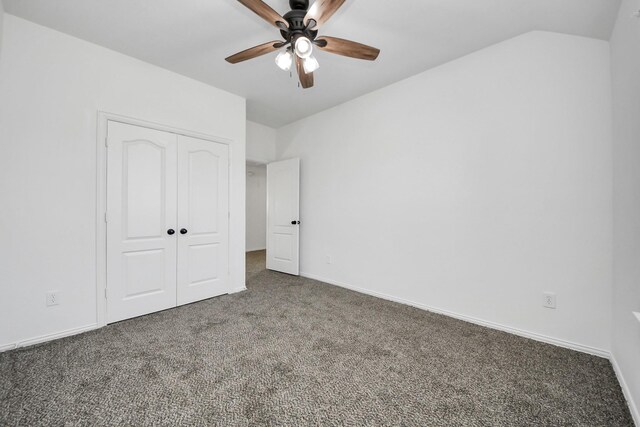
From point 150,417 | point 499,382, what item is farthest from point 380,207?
point 150,417

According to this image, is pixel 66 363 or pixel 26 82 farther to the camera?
pixel 26 82

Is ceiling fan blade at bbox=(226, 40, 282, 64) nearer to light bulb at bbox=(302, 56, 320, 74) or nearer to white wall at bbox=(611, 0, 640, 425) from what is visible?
light bulb at bbox=(302, 56, 320, 74)

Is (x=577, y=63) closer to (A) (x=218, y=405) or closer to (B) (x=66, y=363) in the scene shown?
(A) (x=218, y=405)

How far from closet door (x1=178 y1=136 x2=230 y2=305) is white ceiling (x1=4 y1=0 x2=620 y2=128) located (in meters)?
0.94

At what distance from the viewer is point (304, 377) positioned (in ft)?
5.61

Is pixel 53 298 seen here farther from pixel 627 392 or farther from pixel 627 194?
pixel 627 194

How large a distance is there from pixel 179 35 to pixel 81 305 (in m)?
2.61

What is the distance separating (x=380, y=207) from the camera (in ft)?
10.9

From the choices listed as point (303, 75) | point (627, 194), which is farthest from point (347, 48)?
point (627, 194)

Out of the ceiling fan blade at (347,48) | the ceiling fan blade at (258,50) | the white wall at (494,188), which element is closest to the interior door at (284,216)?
the white wall at (494,188)

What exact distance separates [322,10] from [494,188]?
211 centimetres

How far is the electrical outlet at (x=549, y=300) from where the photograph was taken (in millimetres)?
2154

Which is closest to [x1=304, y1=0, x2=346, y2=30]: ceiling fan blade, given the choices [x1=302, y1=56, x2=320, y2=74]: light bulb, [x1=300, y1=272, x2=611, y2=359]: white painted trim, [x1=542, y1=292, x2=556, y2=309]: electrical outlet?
[x1=302, y1=56, x2=320, y2=74]: light bulb

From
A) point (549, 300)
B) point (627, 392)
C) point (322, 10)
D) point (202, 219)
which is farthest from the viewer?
point (202, 219)
